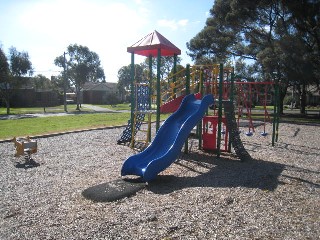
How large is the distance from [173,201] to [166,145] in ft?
8.05

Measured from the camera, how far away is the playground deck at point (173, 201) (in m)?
4.08

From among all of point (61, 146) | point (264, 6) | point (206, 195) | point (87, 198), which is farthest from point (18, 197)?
point (264, 6)

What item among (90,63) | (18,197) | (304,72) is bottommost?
(18,197)

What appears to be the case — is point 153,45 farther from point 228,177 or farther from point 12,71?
point 12,71

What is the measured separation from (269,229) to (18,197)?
425 centimetres

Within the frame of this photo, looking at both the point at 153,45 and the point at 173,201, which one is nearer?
the point at 173,201

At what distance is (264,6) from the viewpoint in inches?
993

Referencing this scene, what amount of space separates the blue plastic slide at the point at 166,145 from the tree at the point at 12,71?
3061 cm

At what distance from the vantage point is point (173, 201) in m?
5.21

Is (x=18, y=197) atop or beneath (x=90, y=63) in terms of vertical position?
beneath

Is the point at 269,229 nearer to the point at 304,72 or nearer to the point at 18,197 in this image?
the point at 18,197

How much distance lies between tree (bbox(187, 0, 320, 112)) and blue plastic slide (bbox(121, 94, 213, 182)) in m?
16.7

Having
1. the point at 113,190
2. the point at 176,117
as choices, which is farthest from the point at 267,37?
the point at 113,190

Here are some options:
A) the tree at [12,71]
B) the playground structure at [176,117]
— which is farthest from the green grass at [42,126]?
the tree at [12,71]
